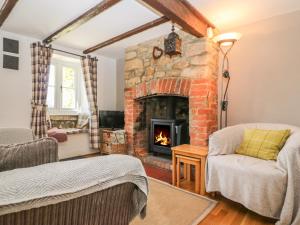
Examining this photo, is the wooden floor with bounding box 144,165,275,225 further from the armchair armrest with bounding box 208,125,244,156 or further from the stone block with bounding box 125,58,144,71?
the stone block with bounding box 125,58,144,71

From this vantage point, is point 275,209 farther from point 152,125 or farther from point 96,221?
point 152,125

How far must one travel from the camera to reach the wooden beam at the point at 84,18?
2177 mm

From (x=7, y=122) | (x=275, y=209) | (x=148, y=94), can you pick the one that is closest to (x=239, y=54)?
(x=148, y=94)

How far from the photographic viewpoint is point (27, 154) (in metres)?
1.03

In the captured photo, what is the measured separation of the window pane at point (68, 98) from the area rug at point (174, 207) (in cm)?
275

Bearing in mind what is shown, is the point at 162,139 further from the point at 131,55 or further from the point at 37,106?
the point at 37,106

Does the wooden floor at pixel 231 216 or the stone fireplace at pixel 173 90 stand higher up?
the stone fireplace at pixel 173 90

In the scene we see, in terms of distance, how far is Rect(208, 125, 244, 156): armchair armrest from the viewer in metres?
2.22

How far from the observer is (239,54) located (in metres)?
2.81

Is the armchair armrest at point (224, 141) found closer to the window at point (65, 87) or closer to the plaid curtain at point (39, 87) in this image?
the plaid curtain at point (39, 87)

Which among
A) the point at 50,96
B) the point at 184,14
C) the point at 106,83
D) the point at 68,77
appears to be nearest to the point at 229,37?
the point at 184,14

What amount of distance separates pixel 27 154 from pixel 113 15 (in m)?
2.14

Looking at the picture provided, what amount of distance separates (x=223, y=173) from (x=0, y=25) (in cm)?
351

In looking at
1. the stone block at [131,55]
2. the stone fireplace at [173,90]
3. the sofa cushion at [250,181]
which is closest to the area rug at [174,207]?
the sofa cushion at [250,181]
